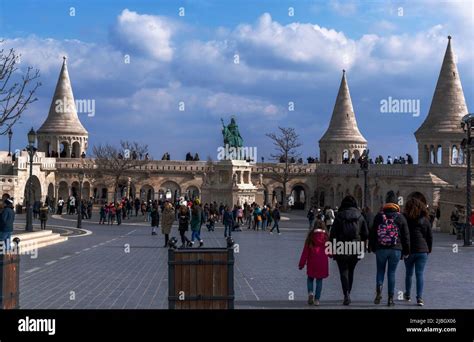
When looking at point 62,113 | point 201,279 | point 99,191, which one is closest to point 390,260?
point 201,279

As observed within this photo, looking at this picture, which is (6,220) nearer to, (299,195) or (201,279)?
(201,279)

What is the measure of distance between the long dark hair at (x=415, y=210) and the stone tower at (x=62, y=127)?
2458 inches

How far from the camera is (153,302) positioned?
39.4 ft

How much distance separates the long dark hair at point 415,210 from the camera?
39.8 feet

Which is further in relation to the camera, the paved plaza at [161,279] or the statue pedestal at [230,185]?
the statue pedestal at [230,185]

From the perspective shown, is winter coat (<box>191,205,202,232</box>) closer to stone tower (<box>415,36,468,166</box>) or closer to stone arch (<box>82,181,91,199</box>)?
stone tower (<box>415,36,468,166</box>)

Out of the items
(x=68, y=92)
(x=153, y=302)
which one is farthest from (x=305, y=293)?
(x=68, y=92)

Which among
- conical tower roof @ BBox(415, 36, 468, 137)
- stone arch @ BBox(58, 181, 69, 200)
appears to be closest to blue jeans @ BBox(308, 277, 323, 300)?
conical tower roof @ BBox(415, 36, 468, 137)

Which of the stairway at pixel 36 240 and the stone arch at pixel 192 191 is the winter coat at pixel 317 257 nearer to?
the stairway at pixel 36 240

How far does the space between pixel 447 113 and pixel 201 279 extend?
141 feet

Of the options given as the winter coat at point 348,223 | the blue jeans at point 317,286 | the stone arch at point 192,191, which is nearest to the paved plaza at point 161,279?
the blue jeans at point 317,286

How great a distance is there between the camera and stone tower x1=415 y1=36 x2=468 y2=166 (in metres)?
50.5

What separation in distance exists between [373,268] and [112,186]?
54394 mm
